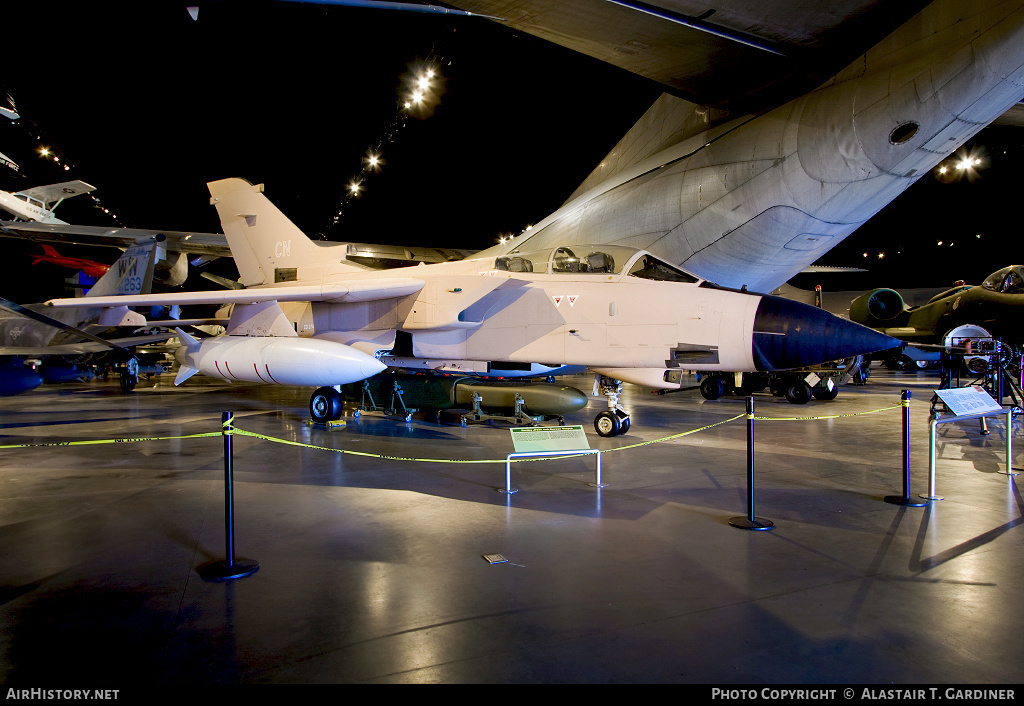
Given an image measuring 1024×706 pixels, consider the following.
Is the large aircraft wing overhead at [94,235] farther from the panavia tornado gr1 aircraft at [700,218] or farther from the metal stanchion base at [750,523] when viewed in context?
the metal stanchion base at [750,523]

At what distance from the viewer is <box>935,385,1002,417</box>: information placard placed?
4.96 m

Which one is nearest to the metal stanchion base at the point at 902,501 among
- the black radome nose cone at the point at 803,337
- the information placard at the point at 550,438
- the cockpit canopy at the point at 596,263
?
the black radome nose cone at the point at 803,337

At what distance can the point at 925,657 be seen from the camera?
227 centimetres

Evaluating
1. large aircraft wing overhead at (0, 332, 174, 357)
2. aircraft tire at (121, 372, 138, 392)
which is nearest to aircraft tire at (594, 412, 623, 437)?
large aircraft wing overhead at (0, 332, 174, 357)

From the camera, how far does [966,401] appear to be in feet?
17.2

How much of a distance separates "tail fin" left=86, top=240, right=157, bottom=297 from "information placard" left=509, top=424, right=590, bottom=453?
40.5 feet

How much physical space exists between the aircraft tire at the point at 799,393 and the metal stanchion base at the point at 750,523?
909 centimetres

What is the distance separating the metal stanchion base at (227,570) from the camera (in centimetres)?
319

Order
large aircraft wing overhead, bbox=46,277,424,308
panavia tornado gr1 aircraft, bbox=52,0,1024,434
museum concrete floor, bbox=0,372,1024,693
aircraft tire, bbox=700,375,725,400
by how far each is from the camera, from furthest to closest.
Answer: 1. aircraft tire, bbox=700,375,725,400
2. large aircraft wing overhead, bbox=46,277,424,308
3. panavia tornado gr1 aircraft, bbox=52,0,1024,434
4. museum concrete floor, bbox=0,372,1024,693

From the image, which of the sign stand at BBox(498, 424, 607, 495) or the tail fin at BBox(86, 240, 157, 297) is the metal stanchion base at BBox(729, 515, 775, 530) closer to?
the sign stand at BBox(498, 424, 607, 495)

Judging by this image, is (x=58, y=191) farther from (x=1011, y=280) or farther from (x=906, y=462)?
(x=1011, y=280)

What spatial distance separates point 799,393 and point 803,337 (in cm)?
759

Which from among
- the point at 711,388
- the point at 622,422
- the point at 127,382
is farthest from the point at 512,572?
the point at 127,382

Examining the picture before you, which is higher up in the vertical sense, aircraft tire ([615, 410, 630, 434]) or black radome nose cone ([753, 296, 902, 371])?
black radome nose cone ([753, 296, 902, 371])
